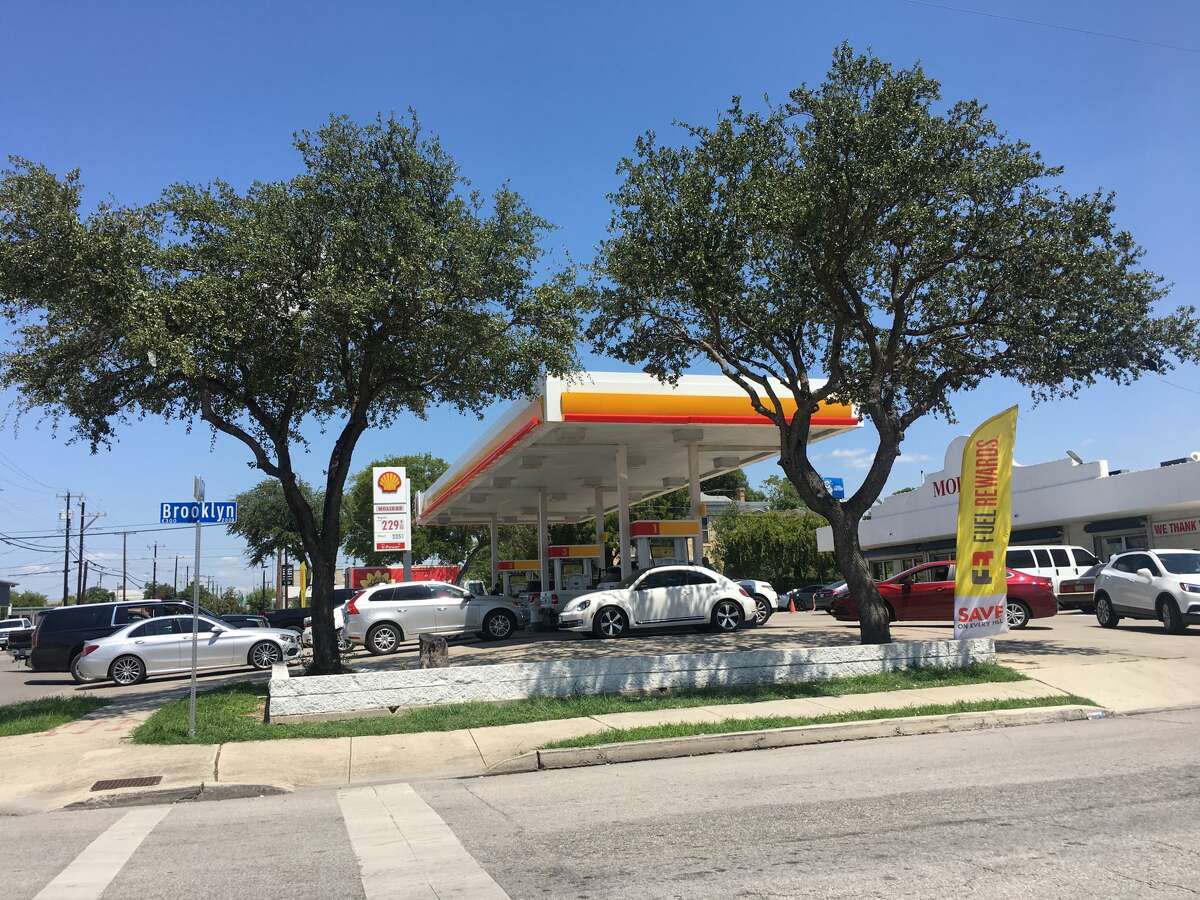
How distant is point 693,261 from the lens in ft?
47.9

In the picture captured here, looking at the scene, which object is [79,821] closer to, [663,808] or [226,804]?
[226,804]

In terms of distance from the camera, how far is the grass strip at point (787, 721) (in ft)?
34.8

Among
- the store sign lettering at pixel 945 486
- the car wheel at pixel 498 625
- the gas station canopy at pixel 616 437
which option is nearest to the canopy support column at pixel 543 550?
the gas station canopy at pixel 616 437

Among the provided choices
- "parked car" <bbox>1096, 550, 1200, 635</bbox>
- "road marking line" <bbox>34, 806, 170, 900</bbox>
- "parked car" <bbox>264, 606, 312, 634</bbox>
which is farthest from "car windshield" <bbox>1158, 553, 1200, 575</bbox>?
"parked car" <bbox>264, 606, 312, 634</bbox>

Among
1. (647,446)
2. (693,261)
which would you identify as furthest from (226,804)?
(647,446)

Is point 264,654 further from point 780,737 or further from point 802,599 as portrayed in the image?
point 802,599

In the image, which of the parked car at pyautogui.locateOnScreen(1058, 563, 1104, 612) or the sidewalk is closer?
the sidewalk

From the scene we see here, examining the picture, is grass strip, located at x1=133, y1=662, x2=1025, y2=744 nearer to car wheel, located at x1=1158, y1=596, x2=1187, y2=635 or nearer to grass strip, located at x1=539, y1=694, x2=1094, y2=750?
grass strip, located at x1=539, y1=694, x2=1094, y2=750

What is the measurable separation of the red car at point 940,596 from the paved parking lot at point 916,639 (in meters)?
0.39

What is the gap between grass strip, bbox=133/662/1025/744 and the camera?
11.8 metres

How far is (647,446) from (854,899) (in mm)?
21615

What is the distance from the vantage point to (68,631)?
22.3 metres

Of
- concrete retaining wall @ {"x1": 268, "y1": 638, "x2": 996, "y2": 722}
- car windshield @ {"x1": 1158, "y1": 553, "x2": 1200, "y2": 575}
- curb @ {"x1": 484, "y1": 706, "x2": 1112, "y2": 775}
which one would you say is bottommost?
curb @ {"x1": 484, "y1": 706, "x2": 1112, "y2": 775}

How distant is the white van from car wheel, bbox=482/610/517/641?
1296 centimetres
